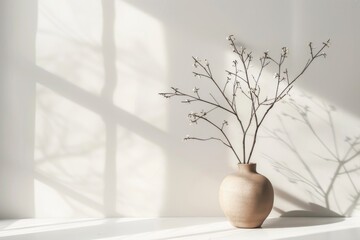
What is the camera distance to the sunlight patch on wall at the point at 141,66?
83.6 inches

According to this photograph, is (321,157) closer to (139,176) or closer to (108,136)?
(139,176)

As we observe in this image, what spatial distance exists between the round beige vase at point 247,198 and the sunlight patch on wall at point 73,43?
872 mm

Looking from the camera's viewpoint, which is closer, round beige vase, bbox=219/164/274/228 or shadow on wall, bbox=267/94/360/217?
round beige vase, bbox=219/164/274/228

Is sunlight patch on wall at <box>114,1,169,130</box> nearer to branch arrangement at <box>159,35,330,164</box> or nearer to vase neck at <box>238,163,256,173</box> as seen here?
branch arrangement at <box>159,35,330,164</box>

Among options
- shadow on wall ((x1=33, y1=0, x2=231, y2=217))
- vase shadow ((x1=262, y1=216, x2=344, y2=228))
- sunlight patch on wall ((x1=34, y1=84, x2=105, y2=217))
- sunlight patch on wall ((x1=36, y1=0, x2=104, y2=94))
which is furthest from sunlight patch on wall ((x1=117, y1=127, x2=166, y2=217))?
vase shadow ((x1=262, y1=216, x2=344, y2=228))

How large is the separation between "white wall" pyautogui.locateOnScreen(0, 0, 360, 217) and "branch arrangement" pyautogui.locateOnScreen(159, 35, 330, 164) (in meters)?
0.05

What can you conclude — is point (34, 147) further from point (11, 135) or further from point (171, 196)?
point (171, 196)

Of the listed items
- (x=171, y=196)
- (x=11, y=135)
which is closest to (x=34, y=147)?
(x=11, y=135)

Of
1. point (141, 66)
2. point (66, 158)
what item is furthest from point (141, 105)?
point (66, 158)

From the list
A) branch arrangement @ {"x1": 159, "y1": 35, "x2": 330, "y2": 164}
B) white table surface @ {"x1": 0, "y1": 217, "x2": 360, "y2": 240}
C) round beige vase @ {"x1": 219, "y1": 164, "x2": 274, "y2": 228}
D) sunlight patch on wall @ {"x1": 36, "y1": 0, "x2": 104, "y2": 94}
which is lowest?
white table surface @ {"x1": 0, "y1": 217, "x2": 360, "y2": 240}

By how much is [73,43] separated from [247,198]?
1.20 m

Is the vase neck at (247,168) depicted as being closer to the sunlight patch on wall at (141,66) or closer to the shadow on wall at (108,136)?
the shadow on wall at (108,136)

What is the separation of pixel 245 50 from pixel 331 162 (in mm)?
733

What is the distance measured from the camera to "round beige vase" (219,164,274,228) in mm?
1788
